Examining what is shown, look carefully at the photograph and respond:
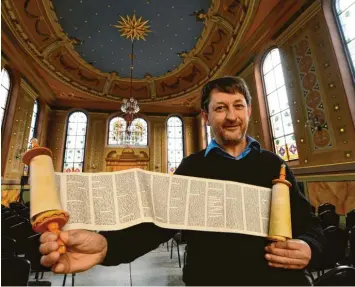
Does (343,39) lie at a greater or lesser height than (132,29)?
lesser

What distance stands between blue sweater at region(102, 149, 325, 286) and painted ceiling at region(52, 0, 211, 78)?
8.19 meters

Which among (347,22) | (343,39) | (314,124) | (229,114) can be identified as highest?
(347,22)

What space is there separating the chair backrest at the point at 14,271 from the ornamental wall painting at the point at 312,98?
6046mm

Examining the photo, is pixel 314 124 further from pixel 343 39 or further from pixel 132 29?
pixel 132 29

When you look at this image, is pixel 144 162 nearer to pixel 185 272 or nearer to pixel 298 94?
pixel 298 94

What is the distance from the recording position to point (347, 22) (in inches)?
203

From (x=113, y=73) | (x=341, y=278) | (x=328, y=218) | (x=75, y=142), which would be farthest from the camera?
(x=75, y=142)

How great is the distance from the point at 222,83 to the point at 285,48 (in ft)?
22.0

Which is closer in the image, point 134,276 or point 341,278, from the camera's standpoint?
point 341,278

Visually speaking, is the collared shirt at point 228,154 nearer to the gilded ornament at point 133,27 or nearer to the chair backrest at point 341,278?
the chair backrest at point 341,278

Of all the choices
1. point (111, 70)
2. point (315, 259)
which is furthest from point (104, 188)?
point (111, 70)

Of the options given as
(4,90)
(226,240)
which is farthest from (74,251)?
(4,90)

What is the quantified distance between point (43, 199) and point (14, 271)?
1.11 m

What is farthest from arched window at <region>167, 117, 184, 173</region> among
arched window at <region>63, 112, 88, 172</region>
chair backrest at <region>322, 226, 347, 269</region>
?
chair backrest at <region>322, 226, 347, 269</region>
